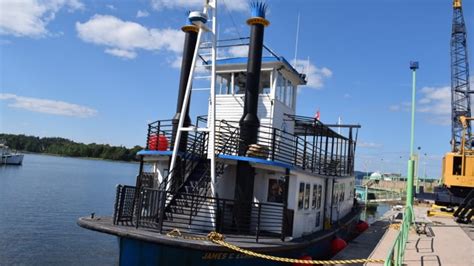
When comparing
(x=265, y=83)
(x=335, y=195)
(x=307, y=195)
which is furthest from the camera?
(x=335, y=195)

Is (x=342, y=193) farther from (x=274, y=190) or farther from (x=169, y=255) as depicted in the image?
(x=169, y=255)

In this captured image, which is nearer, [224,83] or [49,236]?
[224,83]

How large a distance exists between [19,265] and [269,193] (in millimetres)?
10163

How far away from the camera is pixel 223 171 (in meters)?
11.9

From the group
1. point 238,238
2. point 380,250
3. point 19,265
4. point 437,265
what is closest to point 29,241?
point 19,265

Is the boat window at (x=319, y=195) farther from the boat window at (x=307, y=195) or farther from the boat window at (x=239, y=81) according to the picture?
the boat window at (x=239, y=81)

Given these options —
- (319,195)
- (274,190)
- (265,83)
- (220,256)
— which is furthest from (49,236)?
(220,256)

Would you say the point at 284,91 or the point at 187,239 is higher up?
the point at 284,91

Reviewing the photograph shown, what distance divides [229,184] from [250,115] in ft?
7.53

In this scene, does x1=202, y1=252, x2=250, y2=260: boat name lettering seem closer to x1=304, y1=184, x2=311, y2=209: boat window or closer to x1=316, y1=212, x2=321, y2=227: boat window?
x1=304, y1=184, x2=311, y2=209: boat window

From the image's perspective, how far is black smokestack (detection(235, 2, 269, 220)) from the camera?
1156 cm

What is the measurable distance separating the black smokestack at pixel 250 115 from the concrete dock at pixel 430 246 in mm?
3670

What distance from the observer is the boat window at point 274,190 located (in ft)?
41.0

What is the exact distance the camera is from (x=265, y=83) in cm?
1543
